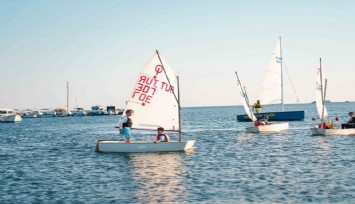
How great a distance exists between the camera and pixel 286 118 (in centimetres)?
10856

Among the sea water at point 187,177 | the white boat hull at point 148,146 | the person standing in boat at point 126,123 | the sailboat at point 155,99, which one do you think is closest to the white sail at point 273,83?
the sea water at point 187,177

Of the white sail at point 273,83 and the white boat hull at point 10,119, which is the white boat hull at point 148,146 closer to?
the white sail at point 273,83

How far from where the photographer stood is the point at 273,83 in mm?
99312

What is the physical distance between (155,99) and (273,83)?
56.7 metres

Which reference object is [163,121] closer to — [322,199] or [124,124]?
[124,124]

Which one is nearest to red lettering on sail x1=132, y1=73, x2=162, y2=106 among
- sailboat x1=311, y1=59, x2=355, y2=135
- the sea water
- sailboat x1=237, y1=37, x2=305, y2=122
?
the sea water

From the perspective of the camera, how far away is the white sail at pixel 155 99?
154 ft

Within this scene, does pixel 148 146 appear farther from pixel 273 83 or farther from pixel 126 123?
pixel 273 83

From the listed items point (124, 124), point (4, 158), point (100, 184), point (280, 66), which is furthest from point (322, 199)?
point (280, 66)

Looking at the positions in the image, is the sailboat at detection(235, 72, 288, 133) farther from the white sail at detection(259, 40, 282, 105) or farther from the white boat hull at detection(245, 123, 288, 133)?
the white sail at detection(259, 40, 282, 105)

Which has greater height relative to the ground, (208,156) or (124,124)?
(124,124)

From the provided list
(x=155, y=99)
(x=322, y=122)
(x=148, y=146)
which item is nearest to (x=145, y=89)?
(x=155, y=99)

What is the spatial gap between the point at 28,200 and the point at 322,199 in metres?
15.6

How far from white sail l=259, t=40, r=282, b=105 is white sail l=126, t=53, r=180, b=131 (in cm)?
5339
